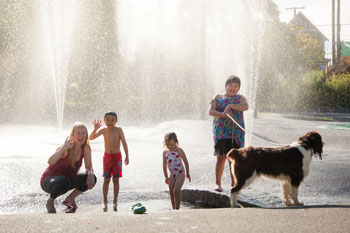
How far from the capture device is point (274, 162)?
511 centimetres

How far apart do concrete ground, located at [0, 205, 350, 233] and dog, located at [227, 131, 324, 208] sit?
0.50m

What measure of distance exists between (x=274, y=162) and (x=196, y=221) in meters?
1.36

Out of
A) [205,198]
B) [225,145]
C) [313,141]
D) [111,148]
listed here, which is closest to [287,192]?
[313,141]

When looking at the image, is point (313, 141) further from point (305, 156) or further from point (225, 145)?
point (225, 145)

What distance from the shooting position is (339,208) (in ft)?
15.6

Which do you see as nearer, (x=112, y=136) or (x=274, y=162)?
(x=274, y=162)

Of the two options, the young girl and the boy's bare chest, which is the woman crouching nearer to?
the boy's bare chest

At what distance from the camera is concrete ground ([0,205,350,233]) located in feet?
12.8

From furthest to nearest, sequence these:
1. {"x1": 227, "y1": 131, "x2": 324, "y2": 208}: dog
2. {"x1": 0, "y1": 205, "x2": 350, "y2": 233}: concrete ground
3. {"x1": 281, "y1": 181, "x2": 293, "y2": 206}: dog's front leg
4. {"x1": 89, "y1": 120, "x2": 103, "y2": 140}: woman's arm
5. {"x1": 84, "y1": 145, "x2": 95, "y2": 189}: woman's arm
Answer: {"x1": 89, "y1": 120, "x2": 103, "y2": 140}: woman's arm, {"x1": 84, "y1": 145, "x2": 95, "y2": 189}: woman's arm, {"x1": 281, "y1": 181, "x2": 293, "y2": 206}: dog's front leg, {"x1": 227, "y1": 131, "x2": 324, "y2": 208}: dog, {"x1": 0, "y1": 205, "x2": 350, "y2": 233}: concrete ground

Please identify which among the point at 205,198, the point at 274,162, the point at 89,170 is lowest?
the point at 205,198

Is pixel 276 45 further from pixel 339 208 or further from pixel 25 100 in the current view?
pixel 339 208

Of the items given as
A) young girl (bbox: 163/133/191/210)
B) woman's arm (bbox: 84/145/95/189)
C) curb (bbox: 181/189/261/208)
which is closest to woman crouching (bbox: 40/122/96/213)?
woman's arm (bbox: 84/145/95/189)

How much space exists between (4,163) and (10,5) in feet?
79.8

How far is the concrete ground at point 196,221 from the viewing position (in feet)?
12.8
